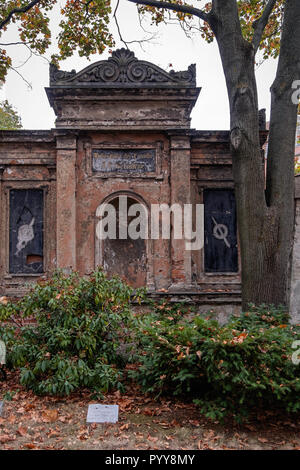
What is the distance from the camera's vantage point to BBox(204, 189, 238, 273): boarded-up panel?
1031 centimetres

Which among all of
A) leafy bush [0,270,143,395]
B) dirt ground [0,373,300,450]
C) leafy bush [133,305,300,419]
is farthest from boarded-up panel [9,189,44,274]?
leafy bush [133,305,300,419]

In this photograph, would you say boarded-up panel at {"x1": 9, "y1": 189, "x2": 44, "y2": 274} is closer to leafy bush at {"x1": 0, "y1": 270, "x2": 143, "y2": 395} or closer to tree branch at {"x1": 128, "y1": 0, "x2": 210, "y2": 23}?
leafy bush at {"x1": 0, "y1": 270, "x2": 143, "y2": 395}

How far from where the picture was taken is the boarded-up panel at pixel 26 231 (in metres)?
10.1

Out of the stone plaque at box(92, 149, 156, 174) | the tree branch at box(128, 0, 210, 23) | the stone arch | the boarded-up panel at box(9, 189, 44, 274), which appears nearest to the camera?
the tree branch at box(128, 0, 210, 23)

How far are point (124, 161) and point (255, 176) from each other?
4.17m

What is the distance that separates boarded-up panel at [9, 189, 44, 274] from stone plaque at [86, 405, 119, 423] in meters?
5.43

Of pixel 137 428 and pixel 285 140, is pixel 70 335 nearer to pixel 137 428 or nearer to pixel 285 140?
pixel 137 428

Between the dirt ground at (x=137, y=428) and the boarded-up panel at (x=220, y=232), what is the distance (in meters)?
5.12

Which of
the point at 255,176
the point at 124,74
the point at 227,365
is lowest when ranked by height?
the point at 227,365

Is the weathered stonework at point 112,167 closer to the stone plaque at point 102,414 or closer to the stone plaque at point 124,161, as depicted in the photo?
the stone plaque at point 124,161

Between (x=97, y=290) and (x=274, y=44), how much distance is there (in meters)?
9.34

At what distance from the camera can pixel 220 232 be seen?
34.2 ft

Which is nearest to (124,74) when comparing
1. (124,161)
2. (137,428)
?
(124,161)

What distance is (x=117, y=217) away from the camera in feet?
35.3
